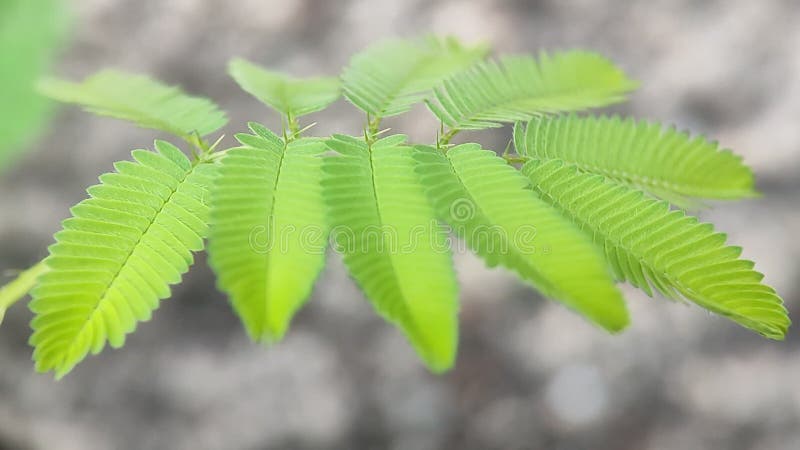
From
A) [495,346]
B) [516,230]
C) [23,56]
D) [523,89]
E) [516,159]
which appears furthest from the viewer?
[495,346]

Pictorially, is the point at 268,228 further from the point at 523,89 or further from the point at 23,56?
the point at 23,56

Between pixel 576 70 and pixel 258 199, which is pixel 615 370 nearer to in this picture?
pixel 576 70

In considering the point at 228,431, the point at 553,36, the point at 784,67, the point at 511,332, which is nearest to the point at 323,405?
the point at 228,431

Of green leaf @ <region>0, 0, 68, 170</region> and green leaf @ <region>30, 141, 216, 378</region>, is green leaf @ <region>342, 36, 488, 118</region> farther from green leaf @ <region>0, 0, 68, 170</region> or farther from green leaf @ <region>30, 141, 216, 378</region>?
green leaf @ <region>0, 0, 68, 170</region>

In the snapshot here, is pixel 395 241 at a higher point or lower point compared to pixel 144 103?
lower

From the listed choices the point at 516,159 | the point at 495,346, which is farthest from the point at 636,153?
the point at 495,346

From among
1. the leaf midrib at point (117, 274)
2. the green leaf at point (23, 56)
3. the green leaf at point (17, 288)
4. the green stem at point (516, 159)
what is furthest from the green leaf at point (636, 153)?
the green leaf at point (23, 56)

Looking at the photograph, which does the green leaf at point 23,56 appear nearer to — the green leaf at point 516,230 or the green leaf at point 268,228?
the green leaf at point 268,228
